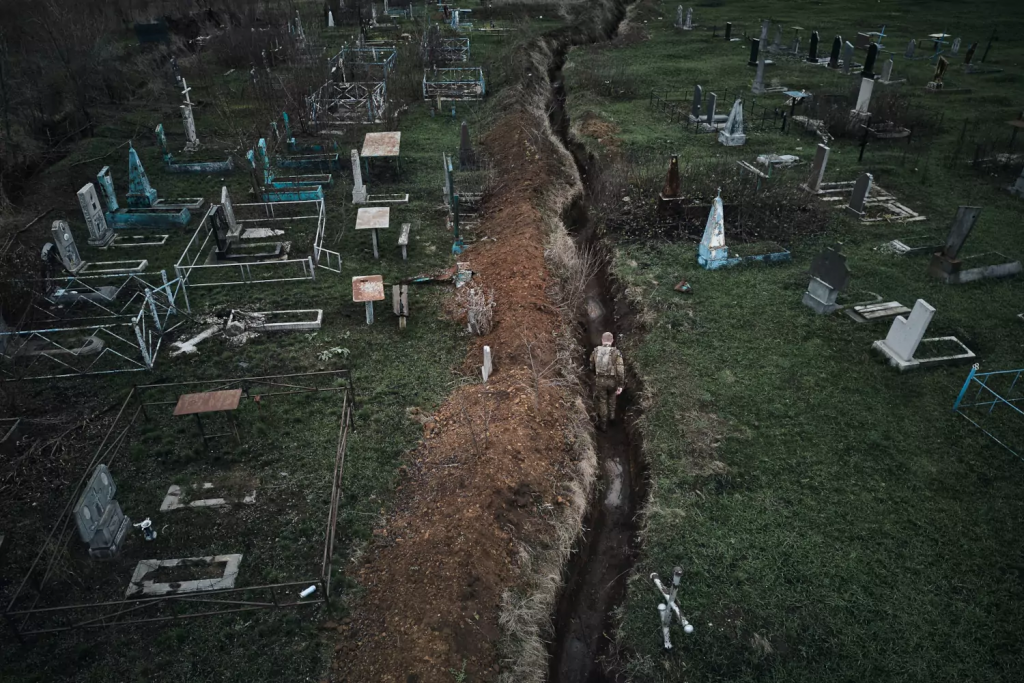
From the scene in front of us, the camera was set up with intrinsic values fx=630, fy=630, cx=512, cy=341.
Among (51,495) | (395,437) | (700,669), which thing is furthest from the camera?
(395,437)

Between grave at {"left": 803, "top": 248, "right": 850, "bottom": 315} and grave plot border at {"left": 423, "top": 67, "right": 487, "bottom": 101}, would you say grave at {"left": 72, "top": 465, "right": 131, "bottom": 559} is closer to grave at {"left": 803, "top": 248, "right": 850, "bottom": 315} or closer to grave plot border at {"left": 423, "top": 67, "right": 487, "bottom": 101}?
grave at {"left": 803, "top": 248, "right": 850, "bottom": 315}

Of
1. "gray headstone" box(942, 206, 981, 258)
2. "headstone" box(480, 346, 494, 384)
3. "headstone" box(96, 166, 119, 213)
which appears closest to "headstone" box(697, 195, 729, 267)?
"gray headstone" box(942, 206, 981, 258)

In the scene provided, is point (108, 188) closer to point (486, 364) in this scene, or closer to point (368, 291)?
point (368, 291)

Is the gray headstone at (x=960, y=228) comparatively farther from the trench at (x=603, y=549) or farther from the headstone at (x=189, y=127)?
the headstone at (x=189, y=127)

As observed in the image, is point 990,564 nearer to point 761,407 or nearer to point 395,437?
point 761,407

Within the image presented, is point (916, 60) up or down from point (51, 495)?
up

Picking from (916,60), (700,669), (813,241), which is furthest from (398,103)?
(916,60)
